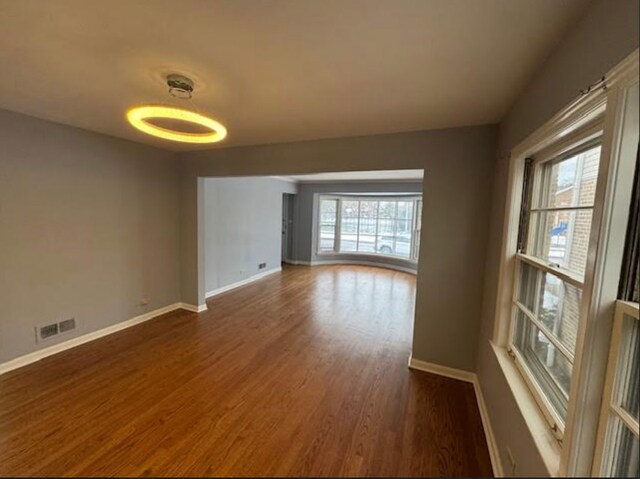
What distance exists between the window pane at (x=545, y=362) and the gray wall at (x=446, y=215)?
0.65 meters

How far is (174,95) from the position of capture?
197cm

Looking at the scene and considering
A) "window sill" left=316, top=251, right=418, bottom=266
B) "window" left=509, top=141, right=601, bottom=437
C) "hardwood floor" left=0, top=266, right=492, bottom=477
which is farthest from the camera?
"window sill" left=316, top=251, right=418, bottom=266

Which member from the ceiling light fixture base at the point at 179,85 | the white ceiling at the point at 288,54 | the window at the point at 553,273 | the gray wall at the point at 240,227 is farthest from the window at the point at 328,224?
the window at the point at 553,273

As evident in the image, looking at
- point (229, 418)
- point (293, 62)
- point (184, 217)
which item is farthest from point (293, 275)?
point (293, 62)

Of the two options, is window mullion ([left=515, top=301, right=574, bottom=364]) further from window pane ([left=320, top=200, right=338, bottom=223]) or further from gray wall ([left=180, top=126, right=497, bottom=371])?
window pane ([left=320, top=200, right=338, bottom=223])

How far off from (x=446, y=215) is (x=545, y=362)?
4.41 feet

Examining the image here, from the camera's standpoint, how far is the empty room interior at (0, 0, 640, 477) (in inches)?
37.9

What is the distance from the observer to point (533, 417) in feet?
4.27

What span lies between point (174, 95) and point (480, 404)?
10.8ft

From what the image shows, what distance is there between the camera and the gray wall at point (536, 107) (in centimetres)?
91

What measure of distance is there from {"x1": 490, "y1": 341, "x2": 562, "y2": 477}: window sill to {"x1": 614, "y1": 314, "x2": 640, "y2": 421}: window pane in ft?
1.11

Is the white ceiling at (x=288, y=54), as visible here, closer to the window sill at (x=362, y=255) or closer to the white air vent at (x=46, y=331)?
the white air vent at (x=46, y=331)

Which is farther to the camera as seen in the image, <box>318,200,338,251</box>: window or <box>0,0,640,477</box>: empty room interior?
<box>318,200,338,251</box>: window

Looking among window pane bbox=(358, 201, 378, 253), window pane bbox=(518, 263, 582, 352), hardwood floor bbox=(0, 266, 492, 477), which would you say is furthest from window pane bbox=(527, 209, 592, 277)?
window pane bbox=(358, 201, 378, 253)
